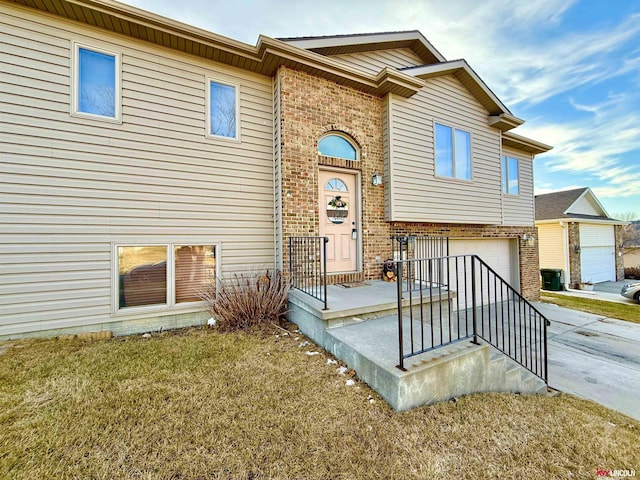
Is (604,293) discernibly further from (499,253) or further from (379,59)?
(379,59)

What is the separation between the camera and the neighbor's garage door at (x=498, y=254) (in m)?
8.45

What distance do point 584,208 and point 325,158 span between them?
17941 millimetres

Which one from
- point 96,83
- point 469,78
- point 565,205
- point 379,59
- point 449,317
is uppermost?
point 379,59

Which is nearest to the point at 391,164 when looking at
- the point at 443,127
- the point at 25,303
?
the point at 443,127

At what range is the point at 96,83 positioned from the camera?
4.27 meters

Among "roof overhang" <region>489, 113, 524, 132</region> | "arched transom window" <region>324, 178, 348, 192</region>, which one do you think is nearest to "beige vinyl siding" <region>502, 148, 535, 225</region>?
"roof overhang" <region>489, 113, 524, 132</region>

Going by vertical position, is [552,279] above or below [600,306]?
above

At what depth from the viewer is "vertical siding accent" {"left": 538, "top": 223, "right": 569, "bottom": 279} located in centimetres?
1302

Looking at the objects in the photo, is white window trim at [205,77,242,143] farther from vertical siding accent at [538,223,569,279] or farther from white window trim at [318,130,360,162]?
vertical siding accent at [538,223,569,279]

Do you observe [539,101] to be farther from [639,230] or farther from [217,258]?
[639,230]

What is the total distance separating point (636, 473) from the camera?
2.00m

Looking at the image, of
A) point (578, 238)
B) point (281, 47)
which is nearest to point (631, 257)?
point (578, 238)

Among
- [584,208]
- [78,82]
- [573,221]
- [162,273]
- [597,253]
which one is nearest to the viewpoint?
[78,82]

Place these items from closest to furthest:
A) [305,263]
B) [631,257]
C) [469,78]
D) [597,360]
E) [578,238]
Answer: [597,360], [305,263], [469,78], [578,238], [631,257]
